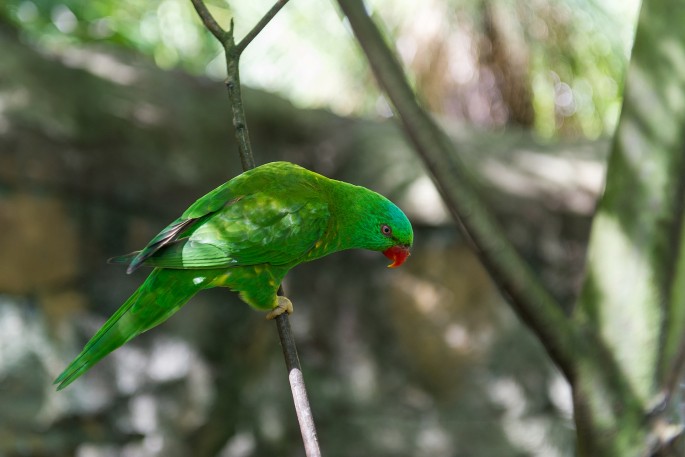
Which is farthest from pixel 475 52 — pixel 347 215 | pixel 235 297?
pixel 347 215

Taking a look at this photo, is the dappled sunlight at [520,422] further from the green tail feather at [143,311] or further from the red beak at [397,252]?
the green tail feather at [143,311]

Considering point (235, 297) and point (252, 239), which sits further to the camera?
point (235, 297)

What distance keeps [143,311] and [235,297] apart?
2.53 metres

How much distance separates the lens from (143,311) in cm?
175

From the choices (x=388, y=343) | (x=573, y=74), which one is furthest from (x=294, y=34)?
(x=388, y=343)

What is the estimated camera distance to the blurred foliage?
583cm

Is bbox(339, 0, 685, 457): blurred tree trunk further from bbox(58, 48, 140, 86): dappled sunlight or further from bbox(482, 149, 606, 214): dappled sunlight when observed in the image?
bbox(58, 48, 140, 86): dappled sunlight

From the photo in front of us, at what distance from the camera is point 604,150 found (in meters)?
4.75

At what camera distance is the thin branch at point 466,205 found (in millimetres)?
1562

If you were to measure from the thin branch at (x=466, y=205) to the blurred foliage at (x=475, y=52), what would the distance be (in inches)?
160

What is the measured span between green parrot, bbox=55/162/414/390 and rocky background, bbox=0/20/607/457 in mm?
2061

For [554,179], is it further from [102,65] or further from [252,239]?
[252,239]

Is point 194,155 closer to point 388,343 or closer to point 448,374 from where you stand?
point 388,343

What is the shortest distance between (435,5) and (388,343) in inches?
119
